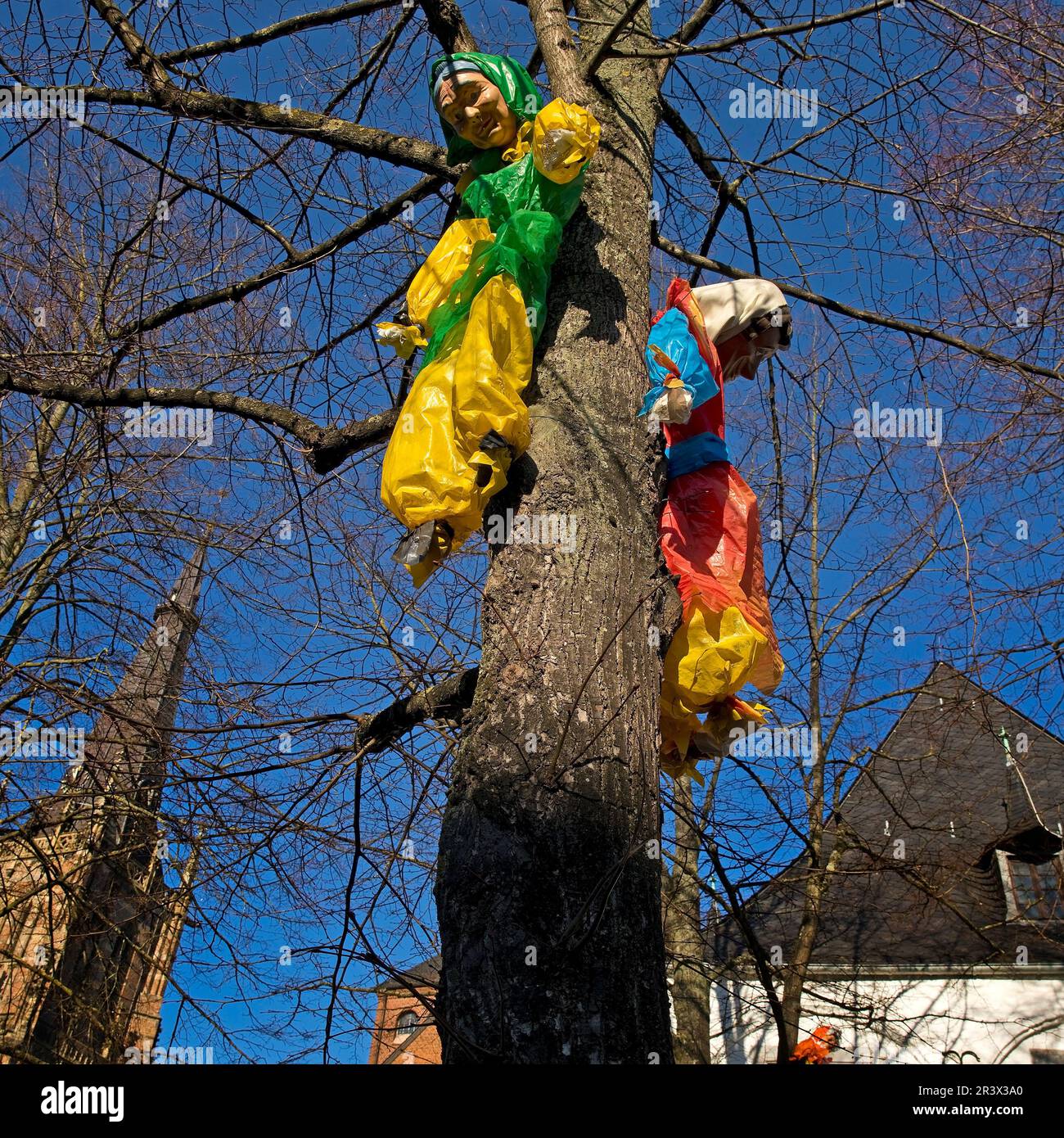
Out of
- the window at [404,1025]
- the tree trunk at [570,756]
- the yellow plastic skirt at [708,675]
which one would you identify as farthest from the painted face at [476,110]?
the window at [404,1025]

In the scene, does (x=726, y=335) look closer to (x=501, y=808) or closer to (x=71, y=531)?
(x=501, y=808)

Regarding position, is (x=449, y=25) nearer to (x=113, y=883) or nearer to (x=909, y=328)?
(x=909, y=328)

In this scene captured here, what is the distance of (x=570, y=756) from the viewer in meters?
2.15

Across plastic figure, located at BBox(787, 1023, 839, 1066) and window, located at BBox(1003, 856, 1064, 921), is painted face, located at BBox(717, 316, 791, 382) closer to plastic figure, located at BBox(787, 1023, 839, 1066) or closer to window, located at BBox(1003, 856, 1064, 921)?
plastic figure, located at BBox(787, 1023, 839, 1066)

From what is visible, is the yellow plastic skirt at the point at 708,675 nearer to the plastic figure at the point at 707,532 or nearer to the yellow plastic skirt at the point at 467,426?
the plastic figure at the point at 707,532

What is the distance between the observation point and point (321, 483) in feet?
13.3

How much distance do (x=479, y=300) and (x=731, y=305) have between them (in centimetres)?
110

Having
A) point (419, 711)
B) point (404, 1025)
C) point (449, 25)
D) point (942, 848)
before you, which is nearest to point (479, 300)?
point (419, 711)

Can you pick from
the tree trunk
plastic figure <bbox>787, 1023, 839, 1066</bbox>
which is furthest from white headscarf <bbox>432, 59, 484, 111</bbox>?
plastic figure <bbox>787, 1023, 839, 1066</bbox>

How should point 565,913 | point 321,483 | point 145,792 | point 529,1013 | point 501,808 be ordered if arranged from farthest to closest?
point 145,792
point 321,483
point 501,808
point 565,913
point 529,1013

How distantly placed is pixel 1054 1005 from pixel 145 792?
11.2 m

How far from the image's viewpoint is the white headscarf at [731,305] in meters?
3.55

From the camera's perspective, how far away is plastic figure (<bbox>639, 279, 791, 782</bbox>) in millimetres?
3033
